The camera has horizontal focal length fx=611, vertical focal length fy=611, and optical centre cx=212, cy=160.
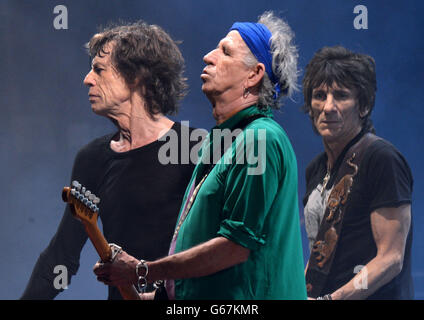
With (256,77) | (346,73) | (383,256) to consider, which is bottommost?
(383,256)

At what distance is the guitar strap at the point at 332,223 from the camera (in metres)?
3.17

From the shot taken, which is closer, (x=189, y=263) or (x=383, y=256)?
(x=189, y=263)

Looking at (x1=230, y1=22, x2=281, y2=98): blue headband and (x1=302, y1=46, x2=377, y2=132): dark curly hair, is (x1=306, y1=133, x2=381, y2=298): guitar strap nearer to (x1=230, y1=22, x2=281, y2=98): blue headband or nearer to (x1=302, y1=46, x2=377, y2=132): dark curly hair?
(x1=302, y1=46, x2=377, y2=132): dark curly hair

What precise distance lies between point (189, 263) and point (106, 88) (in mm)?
1300

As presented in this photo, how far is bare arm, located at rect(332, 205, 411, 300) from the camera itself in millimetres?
3061

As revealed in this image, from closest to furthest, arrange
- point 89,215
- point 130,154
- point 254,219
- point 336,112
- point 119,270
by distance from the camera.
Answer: point 254,219 → point 119,270 → point 89,215 → point 130,154 → point 336,112

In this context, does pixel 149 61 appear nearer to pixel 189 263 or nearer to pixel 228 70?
pixel 228 70

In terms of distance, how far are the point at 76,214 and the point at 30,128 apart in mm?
1406

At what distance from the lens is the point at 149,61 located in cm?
311

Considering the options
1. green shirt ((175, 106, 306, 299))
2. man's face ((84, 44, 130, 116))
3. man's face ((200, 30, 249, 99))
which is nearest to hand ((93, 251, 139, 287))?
green shirt ((175, 106, 306, 299))

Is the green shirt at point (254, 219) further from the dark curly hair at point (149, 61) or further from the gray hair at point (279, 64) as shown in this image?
the dark curly hair at point (149, 61)

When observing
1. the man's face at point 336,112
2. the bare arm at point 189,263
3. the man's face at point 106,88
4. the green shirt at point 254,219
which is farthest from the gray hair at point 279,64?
the man's face at point 336,112

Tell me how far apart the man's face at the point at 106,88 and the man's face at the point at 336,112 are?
1118mm

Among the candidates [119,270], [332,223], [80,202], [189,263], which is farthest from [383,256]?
[80,202]
